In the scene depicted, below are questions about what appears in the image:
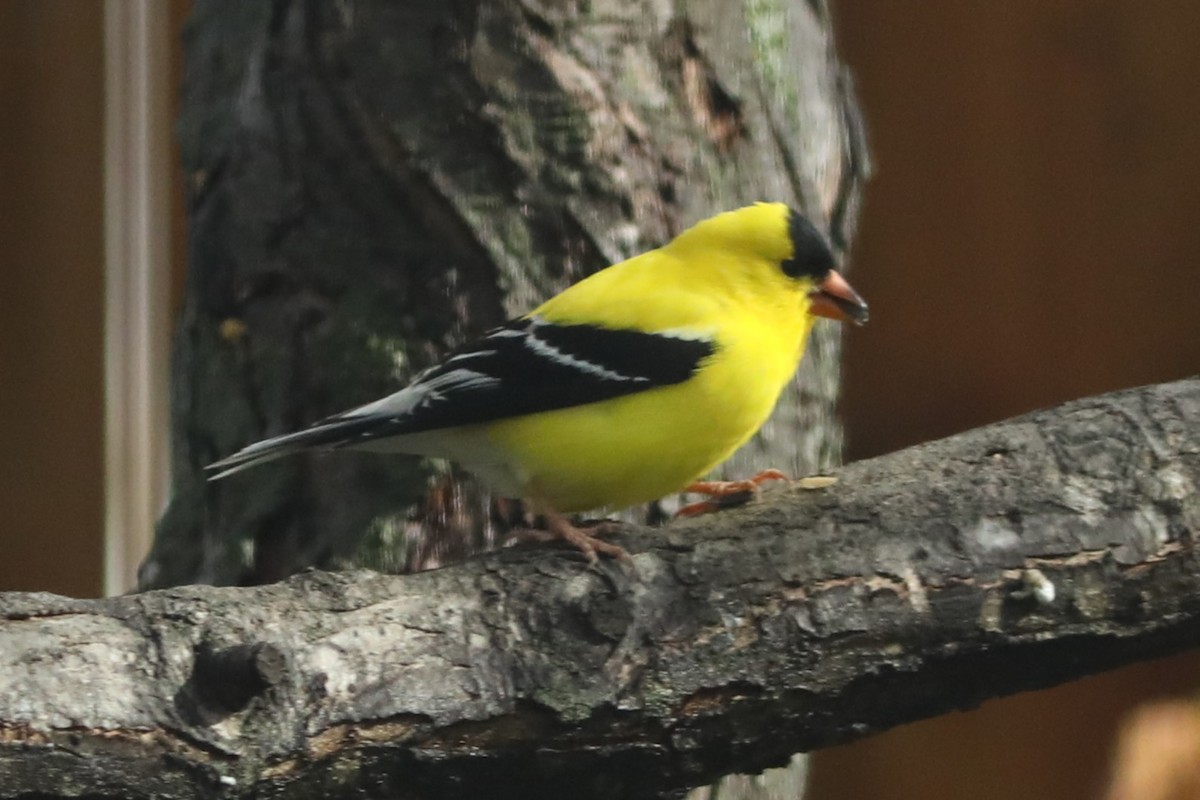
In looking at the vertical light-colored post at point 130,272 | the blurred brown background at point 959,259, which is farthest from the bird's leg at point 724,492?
the vertical light-colored post at point 130,272

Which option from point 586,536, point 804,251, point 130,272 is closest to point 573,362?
point 586,536

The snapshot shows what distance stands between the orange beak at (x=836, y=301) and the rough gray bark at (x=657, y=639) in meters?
0.22

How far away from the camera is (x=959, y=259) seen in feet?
6.79

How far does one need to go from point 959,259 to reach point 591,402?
1.15 m

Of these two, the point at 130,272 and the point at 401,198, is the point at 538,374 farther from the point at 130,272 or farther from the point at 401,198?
the point at 130,272

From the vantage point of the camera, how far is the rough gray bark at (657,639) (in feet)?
2.50

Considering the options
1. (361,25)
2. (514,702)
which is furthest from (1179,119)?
(514,702)

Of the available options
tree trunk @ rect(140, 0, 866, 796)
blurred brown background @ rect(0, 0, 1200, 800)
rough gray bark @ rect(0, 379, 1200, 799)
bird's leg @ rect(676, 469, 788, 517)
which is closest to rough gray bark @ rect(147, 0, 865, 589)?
tree trunk @ rect(140, 0, 866, 796)

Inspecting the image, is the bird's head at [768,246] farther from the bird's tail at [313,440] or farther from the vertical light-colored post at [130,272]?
the vertical light-colored post at [130,272]

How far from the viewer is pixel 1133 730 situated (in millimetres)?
1969

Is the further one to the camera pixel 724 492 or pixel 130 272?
pixel 130 272

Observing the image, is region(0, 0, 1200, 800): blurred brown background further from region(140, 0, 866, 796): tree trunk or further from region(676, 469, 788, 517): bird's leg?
region(676, 469, 788, 517): bird's leg

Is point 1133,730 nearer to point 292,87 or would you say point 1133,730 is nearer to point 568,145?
point 568,145

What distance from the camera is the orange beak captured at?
1.30m
